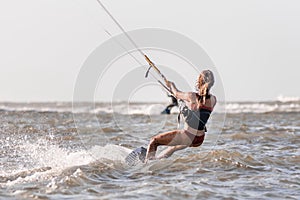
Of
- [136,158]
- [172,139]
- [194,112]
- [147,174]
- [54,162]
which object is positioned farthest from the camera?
[54,162]

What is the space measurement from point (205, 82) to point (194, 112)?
67cm

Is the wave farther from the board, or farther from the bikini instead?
the bikini

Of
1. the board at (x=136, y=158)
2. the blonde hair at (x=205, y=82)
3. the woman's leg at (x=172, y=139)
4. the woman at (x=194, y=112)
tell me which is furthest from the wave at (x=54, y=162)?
the blonde hair at (x=205, y=82)

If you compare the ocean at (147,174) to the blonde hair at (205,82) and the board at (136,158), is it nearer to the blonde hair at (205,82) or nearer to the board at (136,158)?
the board at (136,158)

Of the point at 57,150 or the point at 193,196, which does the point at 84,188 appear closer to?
the point at 193,196

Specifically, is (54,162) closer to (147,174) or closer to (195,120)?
(147,174)

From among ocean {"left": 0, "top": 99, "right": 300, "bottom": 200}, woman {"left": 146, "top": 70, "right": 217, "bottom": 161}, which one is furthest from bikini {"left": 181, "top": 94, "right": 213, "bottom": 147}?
ocean {"left": 0, "top": 99, "right": 300, "bottom": 200}

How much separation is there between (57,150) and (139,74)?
122 inches

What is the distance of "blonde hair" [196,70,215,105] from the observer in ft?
36.2

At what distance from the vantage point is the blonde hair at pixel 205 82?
36.2 feet

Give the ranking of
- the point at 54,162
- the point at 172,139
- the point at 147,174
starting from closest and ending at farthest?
the point at 147,174 < the point at 172,139 < the point at 54,162

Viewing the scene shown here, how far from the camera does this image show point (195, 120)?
1129 centimetres

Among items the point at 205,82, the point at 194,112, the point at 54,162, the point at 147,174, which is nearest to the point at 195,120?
the point at 194,112

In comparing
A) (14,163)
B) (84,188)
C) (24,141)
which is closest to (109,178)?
(84,188)
